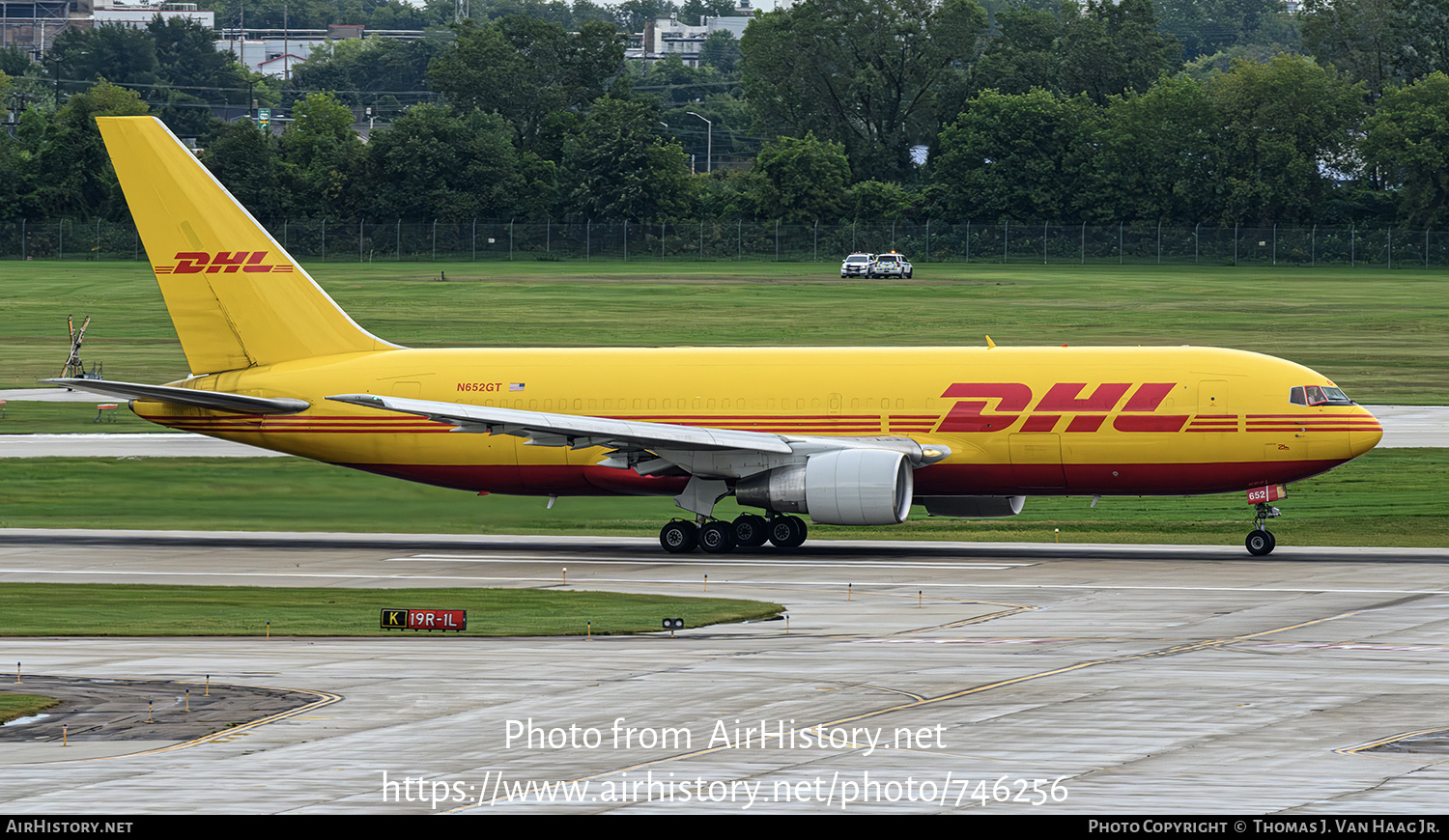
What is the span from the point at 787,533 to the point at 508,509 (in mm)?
6823

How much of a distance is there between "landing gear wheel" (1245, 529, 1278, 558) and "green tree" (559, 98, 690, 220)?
403 feet

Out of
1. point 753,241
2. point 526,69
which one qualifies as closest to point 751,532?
point 753,241


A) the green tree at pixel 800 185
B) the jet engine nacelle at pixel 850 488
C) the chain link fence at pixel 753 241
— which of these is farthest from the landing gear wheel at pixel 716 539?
the green tree at pixel 800 185

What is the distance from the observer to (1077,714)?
2403 centimetres

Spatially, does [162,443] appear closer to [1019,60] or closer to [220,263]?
[220,263]

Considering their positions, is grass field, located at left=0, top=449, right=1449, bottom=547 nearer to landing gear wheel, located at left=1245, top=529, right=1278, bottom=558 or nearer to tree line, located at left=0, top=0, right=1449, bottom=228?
landing gear wheel, located at left=1245, top=529, right=1278, bottom=558

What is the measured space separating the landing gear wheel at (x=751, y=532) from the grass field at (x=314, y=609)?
8.10 meters

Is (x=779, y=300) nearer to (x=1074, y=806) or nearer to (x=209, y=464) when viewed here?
(x=209, y=464)

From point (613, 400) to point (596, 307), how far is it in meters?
71.7

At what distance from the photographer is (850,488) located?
1661 inches

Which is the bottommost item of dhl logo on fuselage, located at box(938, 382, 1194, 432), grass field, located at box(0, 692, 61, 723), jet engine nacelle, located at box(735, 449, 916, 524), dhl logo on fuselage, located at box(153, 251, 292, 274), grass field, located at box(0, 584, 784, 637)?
grass field, located at box(0, 584, 784, 637)

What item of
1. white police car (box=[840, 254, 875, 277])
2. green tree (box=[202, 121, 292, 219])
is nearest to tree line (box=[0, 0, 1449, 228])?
green tree (box=[202, 121, 292, 219])

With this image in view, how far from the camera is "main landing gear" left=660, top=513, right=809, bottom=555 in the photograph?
45000mm
